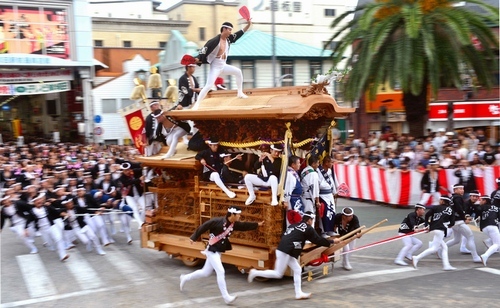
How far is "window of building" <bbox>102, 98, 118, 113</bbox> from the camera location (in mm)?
33659

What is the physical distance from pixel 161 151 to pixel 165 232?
186cm

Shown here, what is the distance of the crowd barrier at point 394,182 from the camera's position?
48.1ft

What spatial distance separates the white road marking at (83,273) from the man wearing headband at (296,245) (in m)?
3.60

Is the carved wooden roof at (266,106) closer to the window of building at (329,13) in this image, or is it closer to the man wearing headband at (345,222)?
the man wearing headband at (345,222)

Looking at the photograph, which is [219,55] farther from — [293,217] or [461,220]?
[461,220]

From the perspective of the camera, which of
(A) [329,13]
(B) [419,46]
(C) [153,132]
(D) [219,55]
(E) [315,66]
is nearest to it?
(D) [219,55]

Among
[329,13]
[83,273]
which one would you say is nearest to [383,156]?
[83,273]

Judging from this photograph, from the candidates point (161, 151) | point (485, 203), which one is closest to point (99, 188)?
point (161, 151)

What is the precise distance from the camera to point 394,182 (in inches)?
657

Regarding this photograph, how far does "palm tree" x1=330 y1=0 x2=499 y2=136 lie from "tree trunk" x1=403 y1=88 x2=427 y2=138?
0.28 metres

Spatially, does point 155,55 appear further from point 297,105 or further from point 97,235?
point 297,105

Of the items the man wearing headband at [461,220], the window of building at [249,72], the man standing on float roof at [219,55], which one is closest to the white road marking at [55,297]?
the man standing on float roof at [219,55]

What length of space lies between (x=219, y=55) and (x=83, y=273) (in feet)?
17.2

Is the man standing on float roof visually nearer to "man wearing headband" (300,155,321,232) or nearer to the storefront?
"man wearing headband" (300,155,321,232)
